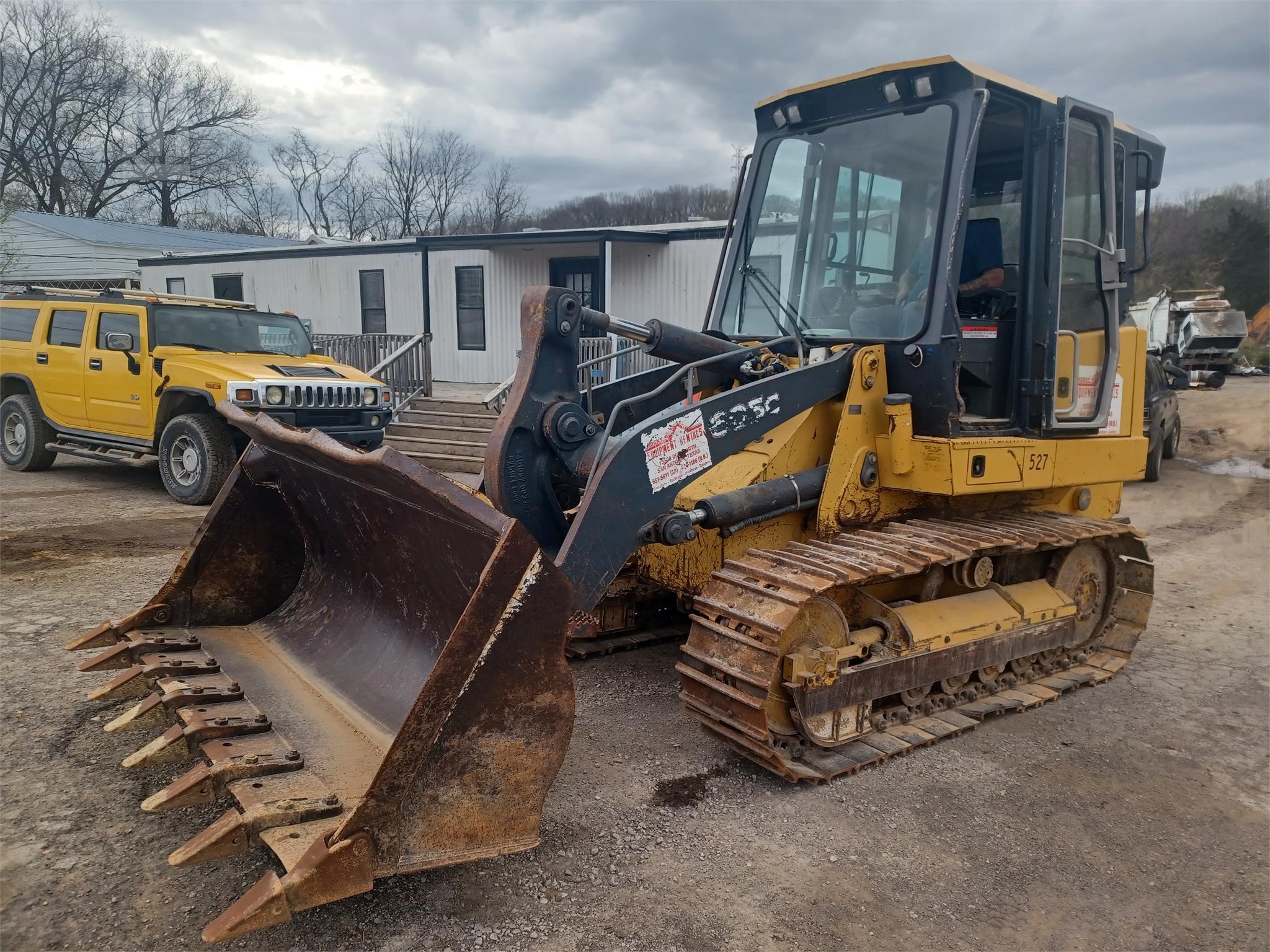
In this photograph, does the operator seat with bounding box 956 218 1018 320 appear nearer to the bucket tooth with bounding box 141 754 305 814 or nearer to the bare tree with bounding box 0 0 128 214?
the bucket tooth with bounding box 141 754 305 814

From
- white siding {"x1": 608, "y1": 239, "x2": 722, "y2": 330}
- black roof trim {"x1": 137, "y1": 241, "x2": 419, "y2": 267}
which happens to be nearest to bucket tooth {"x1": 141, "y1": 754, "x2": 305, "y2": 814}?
white siding {"x1": 608, "y1": 239, "x2": 722, "y2": 330}

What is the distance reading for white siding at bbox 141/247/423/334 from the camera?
1948 cm

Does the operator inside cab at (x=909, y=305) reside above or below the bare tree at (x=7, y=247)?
below

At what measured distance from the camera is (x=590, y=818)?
3.57 metres

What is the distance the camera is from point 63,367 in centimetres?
1078

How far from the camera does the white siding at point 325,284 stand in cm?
1948

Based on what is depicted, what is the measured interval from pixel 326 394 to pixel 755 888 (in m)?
7.78

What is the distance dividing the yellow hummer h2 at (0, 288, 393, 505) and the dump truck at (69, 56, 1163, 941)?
526 centimetres

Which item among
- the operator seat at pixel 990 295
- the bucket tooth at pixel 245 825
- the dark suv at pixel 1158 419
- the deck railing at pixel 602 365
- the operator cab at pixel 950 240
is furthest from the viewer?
the deck railing at pixel 602 365

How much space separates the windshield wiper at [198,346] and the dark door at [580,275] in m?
8.10

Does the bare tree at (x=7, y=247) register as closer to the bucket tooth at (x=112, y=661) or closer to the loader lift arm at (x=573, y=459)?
the bucket tooth at (x=112, y=661)

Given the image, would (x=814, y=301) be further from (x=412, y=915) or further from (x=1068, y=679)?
(x=412, y=915)

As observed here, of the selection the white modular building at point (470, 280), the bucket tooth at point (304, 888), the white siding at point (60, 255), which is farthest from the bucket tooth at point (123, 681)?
the white siding at point (60, 255)

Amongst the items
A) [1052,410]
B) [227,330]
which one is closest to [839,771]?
[1052,410]
